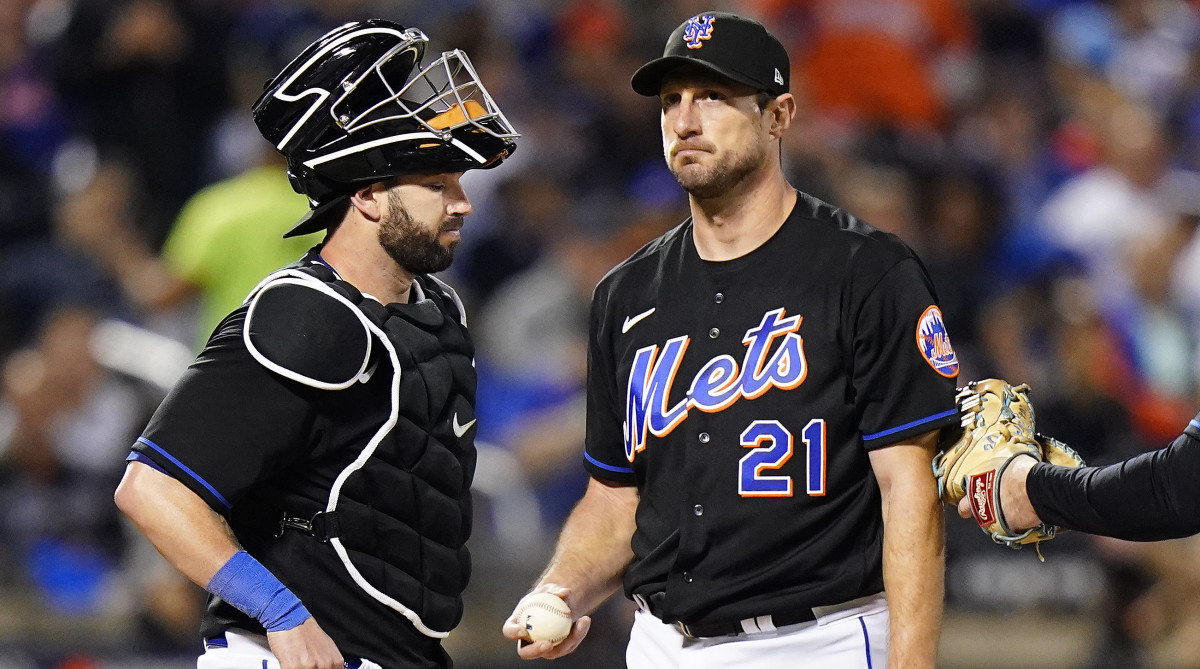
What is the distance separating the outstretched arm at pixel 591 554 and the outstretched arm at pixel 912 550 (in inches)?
29.6

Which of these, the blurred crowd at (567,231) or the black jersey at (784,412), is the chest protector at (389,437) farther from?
the blurred crowd at (567,231)

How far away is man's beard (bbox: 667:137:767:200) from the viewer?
3.46 m

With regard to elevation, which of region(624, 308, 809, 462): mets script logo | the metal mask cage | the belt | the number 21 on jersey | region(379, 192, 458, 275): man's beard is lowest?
the belt

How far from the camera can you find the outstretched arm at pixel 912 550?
3.20 meters

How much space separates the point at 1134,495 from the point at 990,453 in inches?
13.0

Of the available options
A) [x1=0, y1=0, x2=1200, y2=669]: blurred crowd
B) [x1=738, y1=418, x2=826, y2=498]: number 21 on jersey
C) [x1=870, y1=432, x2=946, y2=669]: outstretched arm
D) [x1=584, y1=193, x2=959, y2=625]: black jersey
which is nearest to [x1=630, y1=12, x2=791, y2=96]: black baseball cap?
[x1=584, y1=193, x2=959, y2=625]: black jersey

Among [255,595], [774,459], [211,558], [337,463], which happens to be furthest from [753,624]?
[211,558]

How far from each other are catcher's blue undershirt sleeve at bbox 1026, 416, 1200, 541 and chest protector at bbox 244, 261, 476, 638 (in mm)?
1376

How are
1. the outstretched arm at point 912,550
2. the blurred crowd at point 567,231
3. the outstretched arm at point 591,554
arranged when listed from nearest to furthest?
the outstretched arm at point 912,550 < the outstretched arm at point 591,554 < the blurred crowd at point 567,231

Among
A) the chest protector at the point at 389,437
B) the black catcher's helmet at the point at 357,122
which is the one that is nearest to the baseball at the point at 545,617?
the chest protector at the point at 389,437

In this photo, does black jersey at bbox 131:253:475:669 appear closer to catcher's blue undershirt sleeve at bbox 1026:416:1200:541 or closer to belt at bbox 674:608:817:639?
belt at bbox 674:608:817:639

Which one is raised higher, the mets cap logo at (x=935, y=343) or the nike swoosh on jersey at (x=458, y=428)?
the mets cap logo at (x=935, y=343)

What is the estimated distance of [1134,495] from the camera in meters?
3.14

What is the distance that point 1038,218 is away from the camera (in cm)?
828
